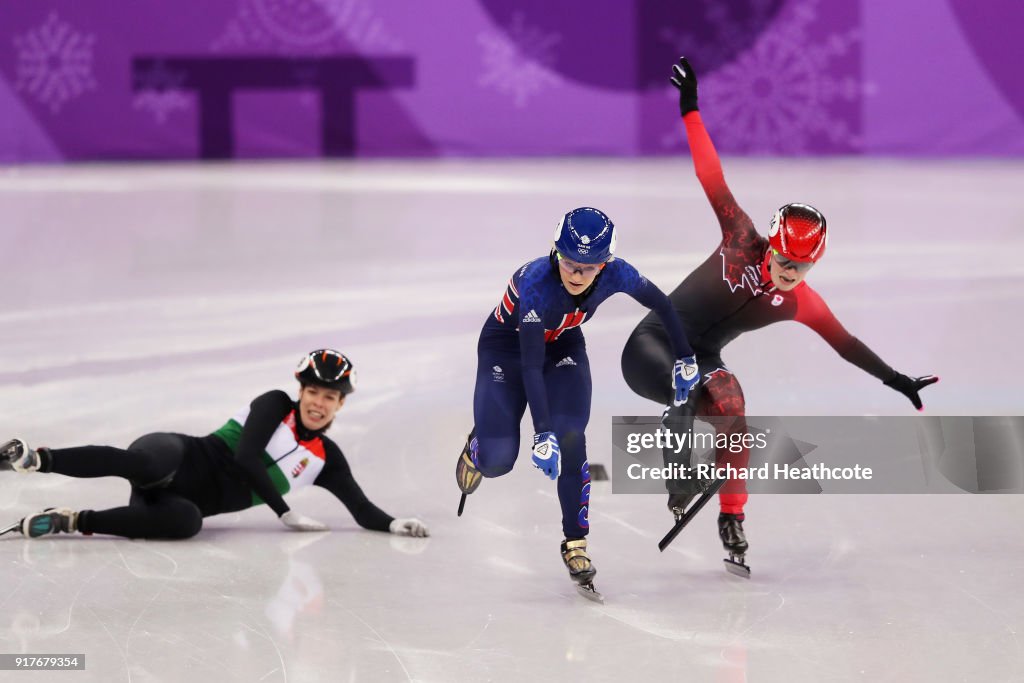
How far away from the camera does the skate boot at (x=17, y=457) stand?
4.52 meters

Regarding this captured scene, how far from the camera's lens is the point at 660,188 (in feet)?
50.4

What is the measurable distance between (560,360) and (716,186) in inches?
34.3

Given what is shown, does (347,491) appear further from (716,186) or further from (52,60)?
(52,60)

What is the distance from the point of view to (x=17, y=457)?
453 centimetres

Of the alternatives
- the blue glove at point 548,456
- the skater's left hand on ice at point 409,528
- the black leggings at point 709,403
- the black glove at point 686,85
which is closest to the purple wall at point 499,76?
the black glove at point 686,85

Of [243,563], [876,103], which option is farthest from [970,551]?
[876,103]

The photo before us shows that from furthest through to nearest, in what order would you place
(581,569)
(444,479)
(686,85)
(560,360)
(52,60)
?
(52,60), (444,479), (686,85), (560,360), (581,569)

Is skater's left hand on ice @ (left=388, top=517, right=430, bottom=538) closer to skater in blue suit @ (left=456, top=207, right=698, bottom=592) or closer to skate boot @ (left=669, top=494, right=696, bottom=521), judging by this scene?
skater in blue suit @ (left=456, top=207, right=698, bottom=592)

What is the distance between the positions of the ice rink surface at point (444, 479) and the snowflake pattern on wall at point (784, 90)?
4.96 meters

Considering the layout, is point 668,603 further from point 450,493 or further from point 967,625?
point 450,493

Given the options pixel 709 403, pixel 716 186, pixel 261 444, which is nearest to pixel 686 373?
pixel 709 403

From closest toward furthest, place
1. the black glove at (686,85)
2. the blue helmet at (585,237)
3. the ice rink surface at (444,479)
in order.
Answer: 1. the ice rink surface at (444,479)
2. the blue helmet at (585,237)
3. the black glove at (686,85)

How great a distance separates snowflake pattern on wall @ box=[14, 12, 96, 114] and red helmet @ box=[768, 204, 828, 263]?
15.8 meters

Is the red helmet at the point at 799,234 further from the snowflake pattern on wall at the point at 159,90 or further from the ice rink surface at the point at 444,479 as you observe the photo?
the snowflake pattern on wall at the point at 159,90
